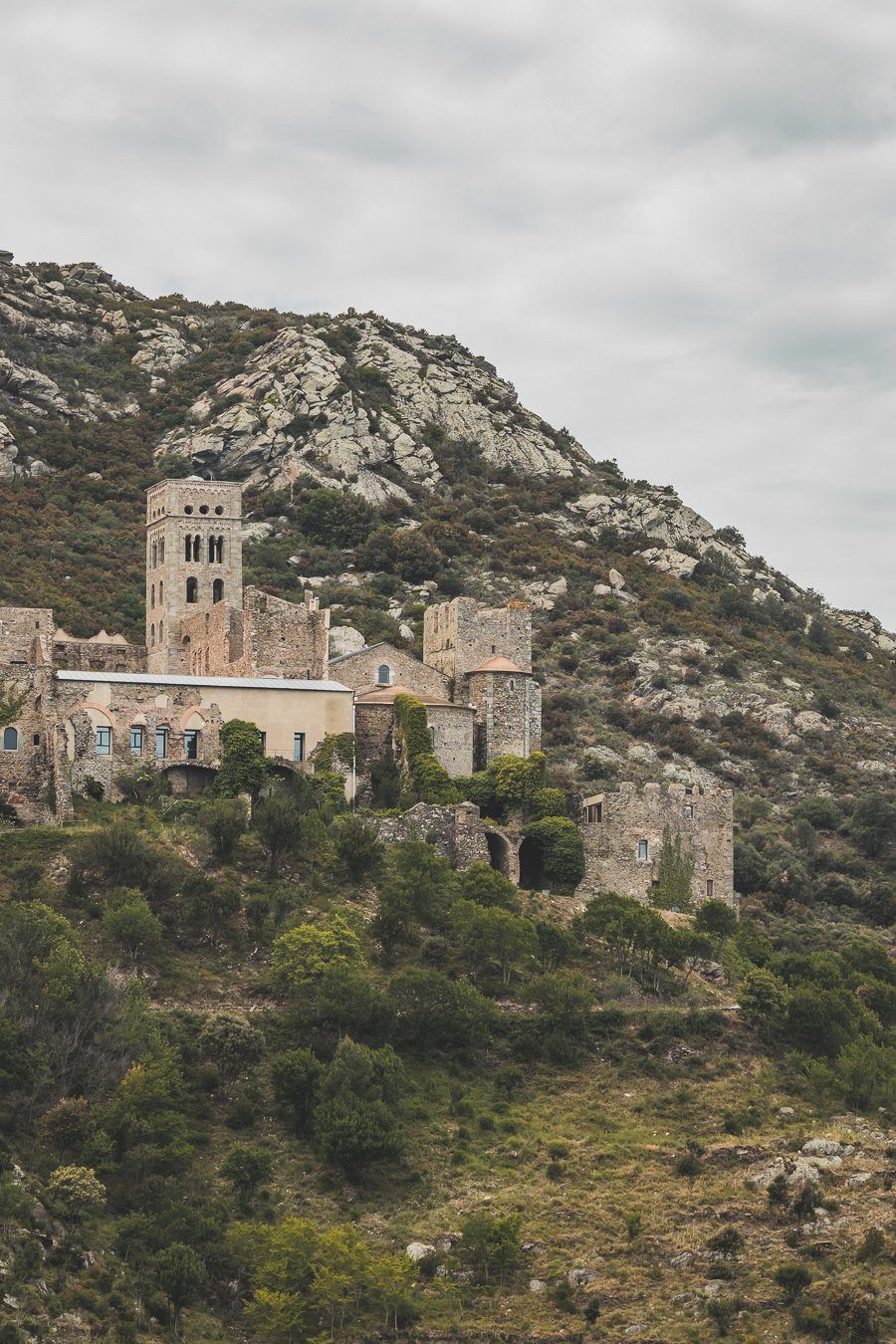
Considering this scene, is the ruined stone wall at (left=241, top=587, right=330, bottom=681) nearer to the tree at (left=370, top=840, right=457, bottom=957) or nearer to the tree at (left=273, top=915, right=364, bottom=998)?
the tree at (left=370, top=840, right=457, bottom=957)

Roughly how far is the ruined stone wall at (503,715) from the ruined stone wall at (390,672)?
1.54 m

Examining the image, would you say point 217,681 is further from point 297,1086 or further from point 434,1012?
point 297,1086

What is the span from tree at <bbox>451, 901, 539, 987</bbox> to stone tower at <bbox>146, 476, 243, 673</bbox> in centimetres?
2711

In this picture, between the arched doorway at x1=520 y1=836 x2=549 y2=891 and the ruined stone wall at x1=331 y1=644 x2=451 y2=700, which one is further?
the ruined stone wall at x1=331 y1=644 x2=451 y2=700

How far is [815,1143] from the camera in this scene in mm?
67500

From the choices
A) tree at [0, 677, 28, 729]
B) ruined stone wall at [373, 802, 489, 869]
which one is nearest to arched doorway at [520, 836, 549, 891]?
ruined stone wall at [373, 802, 489, 869]

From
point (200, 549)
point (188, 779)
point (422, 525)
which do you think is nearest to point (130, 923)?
point (188, 779)

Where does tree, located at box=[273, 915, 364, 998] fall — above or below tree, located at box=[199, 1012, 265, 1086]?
above

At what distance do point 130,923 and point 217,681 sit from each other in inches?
661

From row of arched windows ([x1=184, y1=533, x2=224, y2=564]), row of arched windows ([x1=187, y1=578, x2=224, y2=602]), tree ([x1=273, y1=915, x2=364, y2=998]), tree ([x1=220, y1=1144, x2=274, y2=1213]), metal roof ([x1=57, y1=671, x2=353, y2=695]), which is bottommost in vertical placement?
tree ([x1=220, y1=1144, x2=274, y2=1213])

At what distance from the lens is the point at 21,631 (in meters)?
90.2

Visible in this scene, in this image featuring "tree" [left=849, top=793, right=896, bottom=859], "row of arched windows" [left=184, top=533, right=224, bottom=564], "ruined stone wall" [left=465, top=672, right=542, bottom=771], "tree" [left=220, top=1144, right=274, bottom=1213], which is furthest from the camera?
"tree" [left=849, top=793, right=896, bottom=859]

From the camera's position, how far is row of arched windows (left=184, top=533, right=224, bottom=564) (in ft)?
338

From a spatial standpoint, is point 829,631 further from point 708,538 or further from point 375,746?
point 375,746
